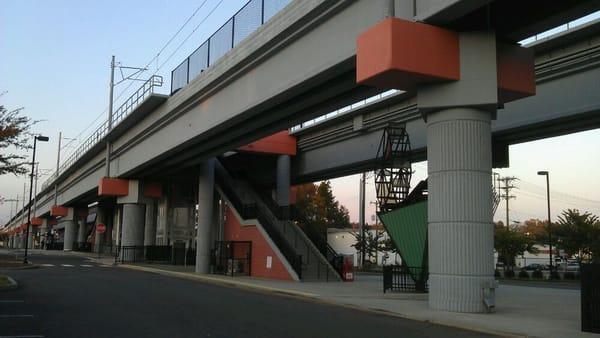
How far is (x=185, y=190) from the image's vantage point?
164 feet

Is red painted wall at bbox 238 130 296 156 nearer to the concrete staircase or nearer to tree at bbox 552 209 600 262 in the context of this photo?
the concrete staircase

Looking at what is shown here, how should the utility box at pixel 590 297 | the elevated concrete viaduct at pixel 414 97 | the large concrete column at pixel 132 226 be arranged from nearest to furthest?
1. the utility box at pixel 590 297
2. the elevated concrete viaduct at pixel 414 97
3. the large concrete column at pixel 132 226

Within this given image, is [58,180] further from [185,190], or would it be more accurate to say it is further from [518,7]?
[518,7]

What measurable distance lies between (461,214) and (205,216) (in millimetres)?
24176

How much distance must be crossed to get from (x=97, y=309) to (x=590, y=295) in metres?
10.9

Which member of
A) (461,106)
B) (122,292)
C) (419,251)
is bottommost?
(122,292)

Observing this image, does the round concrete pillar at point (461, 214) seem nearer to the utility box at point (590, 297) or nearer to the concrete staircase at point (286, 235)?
the utility box at point (590, 297)

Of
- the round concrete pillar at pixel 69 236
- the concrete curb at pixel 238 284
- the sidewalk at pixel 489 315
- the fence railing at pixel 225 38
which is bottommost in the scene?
the concrete curb at pixel 238 284

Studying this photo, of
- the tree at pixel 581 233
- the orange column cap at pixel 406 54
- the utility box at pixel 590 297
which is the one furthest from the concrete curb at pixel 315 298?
the tree at pixel 581 233

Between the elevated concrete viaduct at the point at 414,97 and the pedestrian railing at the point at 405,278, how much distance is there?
550 cm

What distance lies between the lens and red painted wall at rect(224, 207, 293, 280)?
30.4 m

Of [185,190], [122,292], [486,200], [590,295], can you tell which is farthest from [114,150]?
[590,295]

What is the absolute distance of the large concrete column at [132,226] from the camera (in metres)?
46.2

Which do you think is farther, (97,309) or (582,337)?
(97,309)
